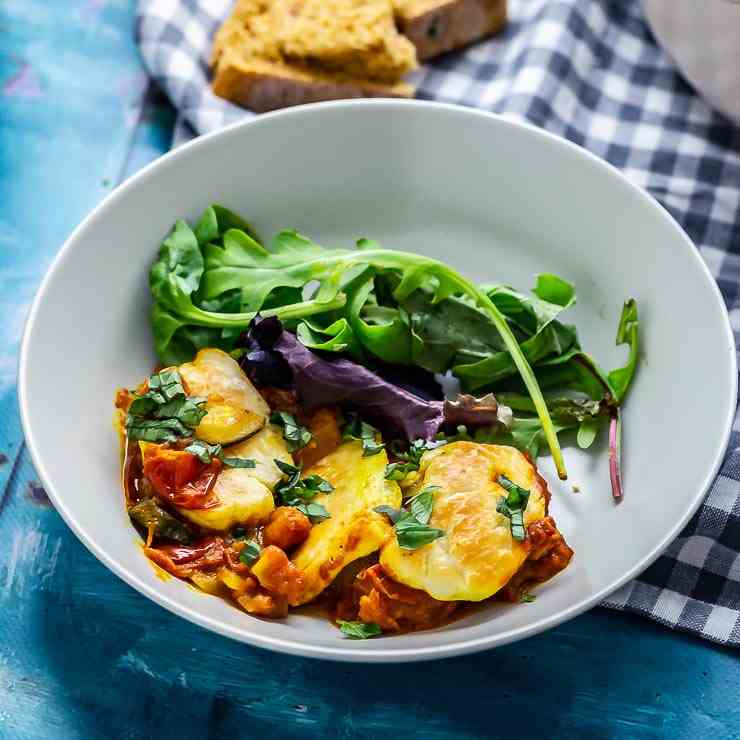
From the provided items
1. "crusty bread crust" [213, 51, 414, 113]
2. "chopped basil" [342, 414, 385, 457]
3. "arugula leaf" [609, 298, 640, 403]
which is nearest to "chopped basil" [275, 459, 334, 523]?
"chopped basil" [342, 414, 385, 457]

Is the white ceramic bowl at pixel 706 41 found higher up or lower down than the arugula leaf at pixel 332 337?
higher up

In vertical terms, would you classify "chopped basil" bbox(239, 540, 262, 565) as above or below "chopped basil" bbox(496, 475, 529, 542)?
below

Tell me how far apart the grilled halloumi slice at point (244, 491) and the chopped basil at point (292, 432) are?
1.4 inches

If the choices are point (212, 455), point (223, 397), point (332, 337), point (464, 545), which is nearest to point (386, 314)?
point (332, 337)

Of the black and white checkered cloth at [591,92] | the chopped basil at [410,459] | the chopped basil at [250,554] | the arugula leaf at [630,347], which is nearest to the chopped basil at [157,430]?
the chopped basil at [250,554]

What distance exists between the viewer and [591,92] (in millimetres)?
3029

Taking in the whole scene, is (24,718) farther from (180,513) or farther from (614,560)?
(614,560)

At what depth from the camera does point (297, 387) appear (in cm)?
206

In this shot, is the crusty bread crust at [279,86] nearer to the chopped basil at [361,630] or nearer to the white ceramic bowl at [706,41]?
the white ceramic bowl at [706,41]

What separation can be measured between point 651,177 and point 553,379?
0.88 m

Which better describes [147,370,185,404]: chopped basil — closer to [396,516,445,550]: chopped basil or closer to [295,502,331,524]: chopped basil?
[295,502,331,524]: chopped basil

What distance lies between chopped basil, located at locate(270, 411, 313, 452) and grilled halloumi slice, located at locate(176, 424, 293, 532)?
1.4 inches

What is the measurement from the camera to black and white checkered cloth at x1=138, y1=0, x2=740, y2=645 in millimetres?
2760

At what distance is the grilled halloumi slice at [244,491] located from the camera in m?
1.86
